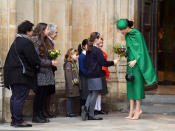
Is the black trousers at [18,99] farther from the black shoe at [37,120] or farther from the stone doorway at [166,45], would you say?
the stone doorway at [166,45]

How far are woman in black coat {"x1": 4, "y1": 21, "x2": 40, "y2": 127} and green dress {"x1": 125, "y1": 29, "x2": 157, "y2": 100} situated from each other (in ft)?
6.11

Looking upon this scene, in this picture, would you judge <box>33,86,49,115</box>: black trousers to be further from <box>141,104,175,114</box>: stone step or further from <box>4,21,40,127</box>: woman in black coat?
<box>141,104,175,114</box>: stone step

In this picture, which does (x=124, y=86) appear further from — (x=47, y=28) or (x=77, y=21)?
(x=47, y=28)

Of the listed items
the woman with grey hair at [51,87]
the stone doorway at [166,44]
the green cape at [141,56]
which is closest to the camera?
the green cape at [141,56]

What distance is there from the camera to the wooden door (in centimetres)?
1054

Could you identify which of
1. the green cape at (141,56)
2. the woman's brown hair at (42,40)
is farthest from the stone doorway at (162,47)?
the woman's brown hair at (42,40)

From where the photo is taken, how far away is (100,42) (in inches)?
344

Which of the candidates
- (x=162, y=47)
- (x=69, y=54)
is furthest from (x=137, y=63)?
(x=162, y=47)

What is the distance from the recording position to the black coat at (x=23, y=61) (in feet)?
24.3

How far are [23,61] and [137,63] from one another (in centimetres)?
218

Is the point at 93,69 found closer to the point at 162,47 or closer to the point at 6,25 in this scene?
the point at 6,25

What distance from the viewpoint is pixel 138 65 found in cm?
815

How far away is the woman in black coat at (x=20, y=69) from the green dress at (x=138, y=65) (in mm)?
1862

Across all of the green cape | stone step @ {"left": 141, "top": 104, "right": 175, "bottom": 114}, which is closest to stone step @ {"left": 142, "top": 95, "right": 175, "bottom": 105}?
stone step @ {"left": 141, "top": 104, "right": 175, "bottom": 114}
